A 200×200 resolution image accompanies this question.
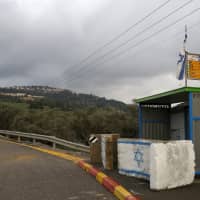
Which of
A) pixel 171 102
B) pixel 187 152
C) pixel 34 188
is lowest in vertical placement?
pixel 34 188

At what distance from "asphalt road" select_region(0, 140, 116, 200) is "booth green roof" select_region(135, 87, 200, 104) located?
3442 mm

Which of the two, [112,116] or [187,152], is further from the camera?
[112,116]

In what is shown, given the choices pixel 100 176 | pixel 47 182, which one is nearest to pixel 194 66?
pixel 100 176

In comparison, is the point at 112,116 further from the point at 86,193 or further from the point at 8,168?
the point at 86,193

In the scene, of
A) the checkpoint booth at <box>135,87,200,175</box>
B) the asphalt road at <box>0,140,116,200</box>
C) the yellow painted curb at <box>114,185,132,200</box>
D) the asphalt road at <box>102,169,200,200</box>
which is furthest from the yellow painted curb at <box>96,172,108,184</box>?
the checkpoint booth at <box>135,87,200,175</box>

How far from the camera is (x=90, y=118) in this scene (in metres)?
41.1

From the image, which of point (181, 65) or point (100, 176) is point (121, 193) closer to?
point (100, 176)

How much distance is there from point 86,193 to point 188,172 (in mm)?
2650

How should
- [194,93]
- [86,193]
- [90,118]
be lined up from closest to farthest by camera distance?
[86,193] → [194,93] → [90,118]

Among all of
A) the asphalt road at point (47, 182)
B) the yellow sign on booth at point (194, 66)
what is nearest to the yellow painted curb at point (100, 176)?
the asphalt road at point (47, 182)

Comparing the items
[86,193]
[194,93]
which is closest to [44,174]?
[86,193]

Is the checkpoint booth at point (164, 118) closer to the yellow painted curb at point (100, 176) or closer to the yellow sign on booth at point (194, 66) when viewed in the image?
the yellow sign on booth at point (194, 66)

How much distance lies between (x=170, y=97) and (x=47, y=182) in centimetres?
488

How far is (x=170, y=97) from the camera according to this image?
10.9 m
